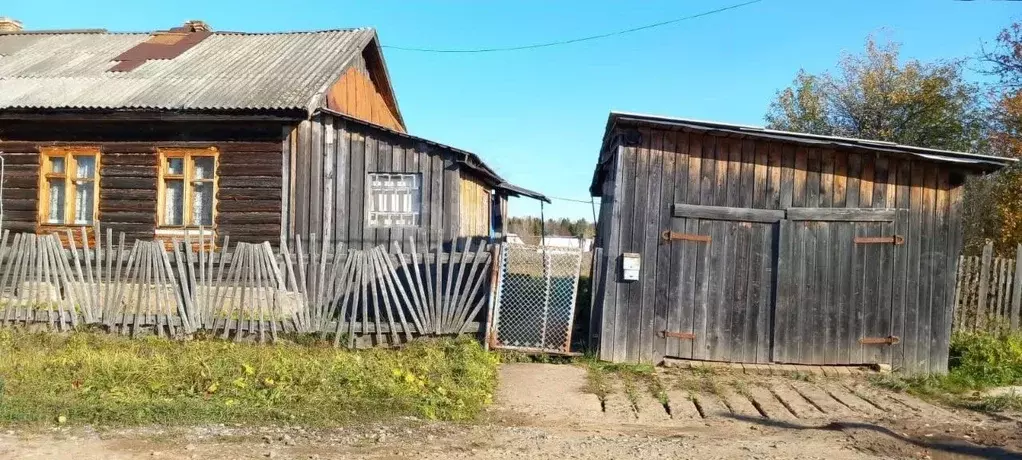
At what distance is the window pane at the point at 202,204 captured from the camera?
40.9 feet

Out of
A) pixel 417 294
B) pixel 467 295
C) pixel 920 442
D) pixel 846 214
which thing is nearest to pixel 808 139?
pixel 846 214

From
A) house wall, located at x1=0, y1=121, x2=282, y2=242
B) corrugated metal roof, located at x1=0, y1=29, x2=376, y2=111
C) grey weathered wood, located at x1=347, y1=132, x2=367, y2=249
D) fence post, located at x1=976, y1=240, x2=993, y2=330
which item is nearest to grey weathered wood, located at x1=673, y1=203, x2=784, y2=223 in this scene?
fence post, located at x1=976, y1=240, x2=993, y2=330

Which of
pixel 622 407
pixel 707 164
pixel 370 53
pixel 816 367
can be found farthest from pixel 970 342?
pixel 370 53

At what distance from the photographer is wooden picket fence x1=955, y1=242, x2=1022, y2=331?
10.7 m

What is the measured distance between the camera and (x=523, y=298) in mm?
9797

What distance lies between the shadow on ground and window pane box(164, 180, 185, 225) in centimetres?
962

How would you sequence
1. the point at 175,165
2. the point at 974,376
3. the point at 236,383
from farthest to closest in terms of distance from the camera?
1. the point at 175,165
2. the point at 974,376
3. the point at 236,383

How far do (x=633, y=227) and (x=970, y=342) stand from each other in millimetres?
5140

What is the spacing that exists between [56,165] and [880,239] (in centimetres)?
1320

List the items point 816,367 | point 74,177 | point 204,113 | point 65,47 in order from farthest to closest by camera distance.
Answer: point 65,47, point 74,177, point 204,113, point 816,367

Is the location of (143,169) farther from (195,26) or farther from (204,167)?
(195,26)

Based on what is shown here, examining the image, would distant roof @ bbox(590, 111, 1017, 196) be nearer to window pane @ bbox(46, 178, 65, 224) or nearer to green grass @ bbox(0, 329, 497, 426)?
green grass @ bbox(0, 329, 497, 426)

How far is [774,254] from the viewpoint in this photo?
972 centimetres

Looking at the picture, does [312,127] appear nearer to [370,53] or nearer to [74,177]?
[74,177]
